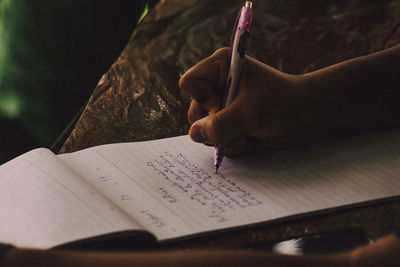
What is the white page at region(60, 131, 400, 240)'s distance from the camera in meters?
0.54

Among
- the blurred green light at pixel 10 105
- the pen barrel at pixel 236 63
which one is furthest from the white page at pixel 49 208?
the pen barrel at pixel 236 63

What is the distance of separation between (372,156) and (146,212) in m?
0.31

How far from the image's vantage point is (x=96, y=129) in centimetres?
80

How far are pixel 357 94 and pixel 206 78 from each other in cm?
23

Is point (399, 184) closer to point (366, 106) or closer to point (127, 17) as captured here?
point (366, 106)

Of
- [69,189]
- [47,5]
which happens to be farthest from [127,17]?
[69,189]

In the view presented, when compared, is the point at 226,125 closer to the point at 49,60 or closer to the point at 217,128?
the point at 217,128

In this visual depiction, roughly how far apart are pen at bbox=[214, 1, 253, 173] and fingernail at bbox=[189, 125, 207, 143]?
0.07 ft

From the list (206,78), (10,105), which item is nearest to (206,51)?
(206,78)

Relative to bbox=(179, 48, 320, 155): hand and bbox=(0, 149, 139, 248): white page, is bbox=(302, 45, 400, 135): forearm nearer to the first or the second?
bbox=(179, 48, 320, 155): hand

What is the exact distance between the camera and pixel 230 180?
62 cm

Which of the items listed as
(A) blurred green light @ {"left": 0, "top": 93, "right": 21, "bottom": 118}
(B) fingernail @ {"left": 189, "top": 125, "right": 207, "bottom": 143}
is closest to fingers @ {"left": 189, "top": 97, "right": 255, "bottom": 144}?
(B) fingernail @ {"left": 189, "top": 125, "right": 207, "bottom": 143}

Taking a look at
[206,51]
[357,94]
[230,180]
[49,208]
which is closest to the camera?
[49,208]

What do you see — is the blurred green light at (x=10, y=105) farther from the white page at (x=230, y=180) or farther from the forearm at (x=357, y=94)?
the forearm at (x=357, y=94)
